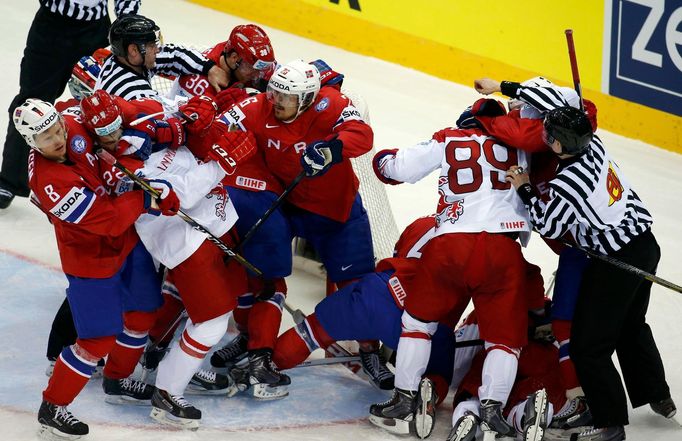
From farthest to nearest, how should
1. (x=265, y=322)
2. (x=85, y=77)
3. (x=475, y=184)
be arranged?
(x=85, y=77)
(x=265, y=322)
(x=475, y=184)

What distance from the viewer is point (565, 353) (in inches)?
159

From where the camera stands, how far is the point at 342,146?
4.16 metres

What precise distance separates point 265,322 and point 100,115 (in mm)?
1085

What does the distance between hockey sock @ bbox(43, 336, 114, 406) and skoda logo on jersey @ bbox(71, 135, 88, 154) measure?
62 cm

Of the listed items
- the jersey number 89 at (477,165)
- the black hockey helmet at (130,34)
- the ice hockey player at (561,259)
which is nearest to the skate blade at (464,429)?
the ice hockey player at (561,259)

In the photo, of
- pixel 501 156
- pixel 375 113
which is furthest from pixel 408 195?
pixel 501 156

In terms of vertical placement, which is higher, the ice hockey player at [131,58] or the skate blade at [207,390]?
the ice hockey player at [131,58]

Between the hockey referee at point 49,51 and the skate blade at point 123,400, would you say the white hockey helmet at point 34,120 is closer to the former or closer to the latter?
the skate blade at point 123,400

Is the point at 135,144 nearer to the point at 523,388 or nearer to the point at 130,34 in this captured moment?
the point at 130,34

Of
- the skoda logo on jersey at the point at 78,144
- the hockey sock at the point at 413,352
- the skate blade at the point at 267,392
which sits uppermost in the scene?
the skoda logo on jersey at the point at 78,144

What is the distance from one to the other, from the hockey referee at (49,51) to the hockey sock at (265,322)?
1.67 m

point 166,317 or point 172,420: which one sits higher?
point 166,317

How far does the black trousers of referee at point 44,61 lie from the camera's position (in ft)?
17.8

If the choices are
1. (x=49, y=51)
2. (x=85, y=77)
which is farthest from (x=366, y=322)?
(x=49, y=51)
